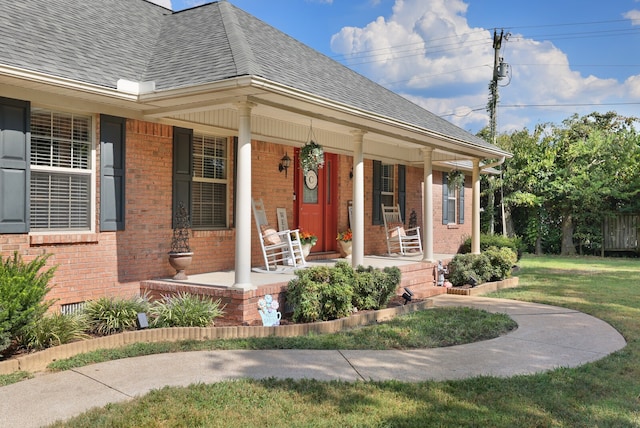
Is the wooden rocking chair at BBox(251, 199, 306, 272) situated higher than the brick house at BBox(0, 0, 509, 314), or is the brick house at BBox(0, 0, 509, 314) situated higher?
the brick house at BBox(0, 0, 509, 314)

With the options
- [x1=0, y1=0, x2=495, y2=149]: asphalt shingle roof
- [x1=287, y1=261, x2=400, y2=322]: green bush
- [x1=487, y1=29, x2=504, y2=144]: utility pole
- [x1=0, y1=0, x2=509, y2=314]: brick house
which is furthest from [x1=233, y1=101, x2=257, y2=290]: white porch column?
[x1=487, y1=29, x2=504, y2=144]: utility pole

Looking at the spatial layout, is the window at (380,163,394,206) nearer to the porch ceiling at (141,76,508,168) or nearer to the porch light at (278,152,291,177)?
the porch ceiling at (141,76,508,168)

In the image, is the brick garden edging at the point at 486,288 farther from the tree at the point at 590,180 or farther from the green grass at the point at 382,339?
the tree at the point at 590,180

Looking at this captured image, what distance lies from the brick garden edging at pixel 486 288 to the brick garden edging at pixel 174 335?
130 inches

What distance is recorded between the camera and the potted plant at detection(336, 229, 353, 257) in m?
11.0

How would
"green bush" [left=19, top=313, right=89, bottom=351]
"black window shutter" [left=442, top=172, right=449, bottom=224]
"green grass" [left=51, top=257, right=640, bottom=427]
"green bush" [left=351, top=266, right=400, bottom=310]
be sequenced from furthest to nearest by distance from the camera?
"black window shutter" [left=442, top=172, right=449, bottom=224] < "green bush" [left=351, top=266, right=400, bottom=310] < "green bush" [left=19, top=313, right=89, bottom=351] < "green grass" [left=51, top=257, right=640, bottom=427]

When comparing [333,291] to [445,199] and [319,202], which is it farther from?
[445,199]

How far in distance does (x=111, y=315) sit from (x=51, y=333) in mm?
848

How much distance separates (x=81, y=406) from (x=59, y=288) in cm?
292

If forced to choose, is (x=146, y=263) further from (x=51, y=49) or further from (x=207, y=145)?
(x=51, y=49)

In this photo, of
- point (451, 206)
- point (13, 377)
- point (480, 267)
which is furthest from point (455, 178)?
point (13, 377)

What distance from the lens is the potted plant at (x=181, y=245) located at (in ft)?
23.5

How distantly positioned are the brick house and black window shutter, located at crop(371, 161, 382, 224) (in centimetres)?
270

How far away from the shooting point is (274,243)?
28.7ft
